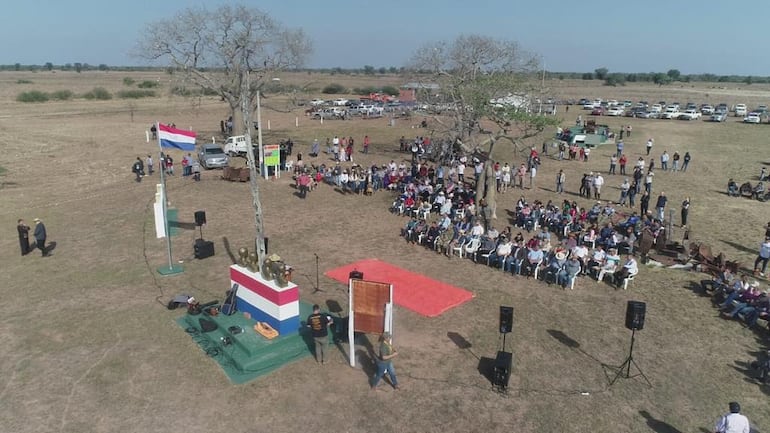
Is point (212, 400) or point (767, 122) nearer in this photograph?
point (212, 400)

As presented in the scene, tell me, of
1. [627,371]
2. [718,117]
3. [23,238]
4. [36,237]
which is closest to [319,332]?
[627,371]

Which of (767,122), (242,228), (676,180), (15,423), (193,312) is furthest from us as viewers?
(767,122)

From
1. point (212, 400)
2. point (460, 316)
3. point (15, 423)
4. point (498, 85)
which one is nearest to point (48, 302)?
point (15, 423)

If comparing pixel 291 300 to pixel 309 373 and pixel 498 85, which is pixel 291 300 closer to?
pixel 309 373

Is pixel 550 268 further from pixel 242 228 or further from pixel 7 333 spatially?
pixel 7 333

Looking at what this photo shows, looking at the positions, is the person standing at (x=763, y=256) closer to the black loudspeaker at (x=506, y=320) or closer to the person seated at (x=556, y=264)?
the person seated at (x=556, y=264)

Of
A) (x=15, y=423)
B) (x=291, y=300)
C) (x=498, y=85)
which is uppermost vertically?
(x=498, y=85)

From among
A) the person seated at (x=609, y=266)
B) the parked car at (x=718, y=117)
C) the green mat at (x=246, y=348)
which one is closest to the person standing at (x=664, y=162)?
the person seated at (x=609, y=266)

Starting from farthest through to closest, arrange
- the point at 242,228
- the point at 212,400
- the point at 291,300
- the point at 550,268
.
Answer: the point at 242,228
the point at 550,268
the point at 291,300
the point at 212,400

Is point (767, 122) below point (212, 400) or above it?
above
